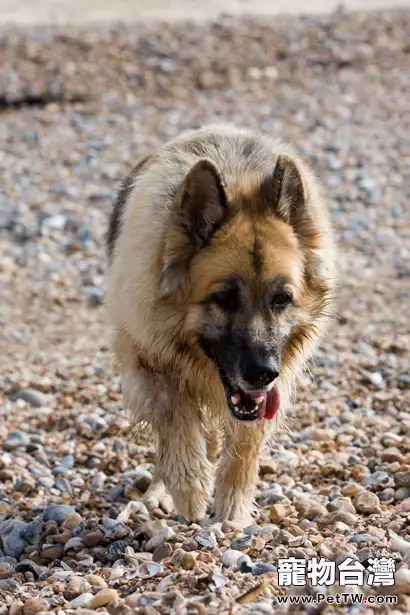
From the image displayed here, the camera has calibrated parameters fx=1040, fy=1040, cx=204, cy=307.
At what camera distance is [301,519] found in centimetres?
552

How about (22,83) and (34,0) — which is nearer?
(22,83)

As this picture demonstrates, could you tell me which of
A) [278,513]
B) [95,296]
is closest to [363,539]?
[278,513]

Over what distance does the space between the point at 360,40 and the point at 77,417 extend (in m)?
12.5

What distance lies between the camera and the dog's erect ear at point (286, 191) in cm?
501

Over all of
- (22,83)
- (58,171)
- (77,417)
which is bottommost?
(77,417)

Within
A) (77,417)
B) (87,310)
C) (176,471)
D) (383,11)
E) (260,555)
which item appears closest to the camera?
(260,555)

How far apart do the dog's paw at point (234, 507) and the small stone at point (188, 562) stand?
98 cm

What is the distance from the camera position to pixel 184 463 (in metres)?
5.46

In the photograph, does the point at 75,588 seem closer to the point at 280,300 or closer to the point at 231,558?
the point at 231,558

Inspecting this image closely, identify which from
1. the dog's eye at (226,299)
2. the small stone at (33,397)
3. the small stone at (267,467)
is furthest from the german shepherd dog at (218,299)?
the small stone at (33,397)

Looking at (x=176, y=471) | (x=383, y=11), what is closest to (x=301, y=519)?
(x=176, y=471)

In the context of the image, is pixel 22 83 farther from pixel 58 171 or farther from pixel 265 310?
pixel 265 310

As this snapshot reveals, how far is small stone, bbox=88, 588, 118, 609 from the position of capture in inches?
171

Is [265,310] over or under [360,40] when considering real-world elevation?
under
